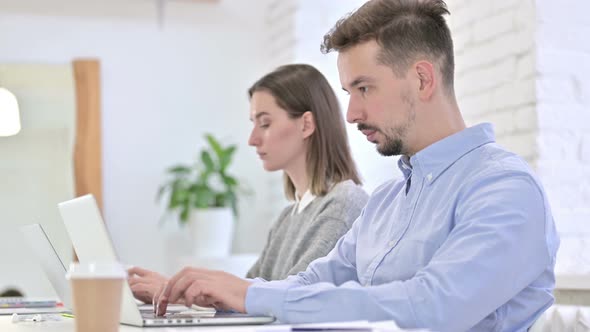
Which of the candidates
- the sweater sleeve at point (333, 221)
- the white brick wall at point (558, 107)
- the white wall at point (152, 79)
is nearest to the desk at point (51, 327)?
the sweater sleeve at point (333, 221)

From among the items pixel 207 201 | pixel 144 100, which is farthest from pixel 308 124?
pixel 144 100

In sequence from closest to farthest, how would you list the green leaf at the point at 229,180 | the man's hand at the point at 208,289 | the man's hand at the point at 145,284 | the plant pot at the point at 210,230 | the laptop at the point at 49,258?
the man's hand at the point at 208,289
the laptop at the point at 49,258
the man's hand at the point at 145,284
the plant pot at the point at 210,230
the green leaf at the point at 229,180

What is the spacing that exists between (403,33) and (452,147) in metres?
0.24

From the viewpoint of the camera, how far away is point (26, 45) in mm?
4504

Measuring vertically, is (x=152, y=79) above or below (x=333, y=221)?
above

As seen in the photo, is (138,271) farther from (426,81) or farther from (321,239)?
(426,81)

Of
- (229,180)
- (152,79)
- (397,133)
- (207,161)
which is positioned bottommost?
(229,180)

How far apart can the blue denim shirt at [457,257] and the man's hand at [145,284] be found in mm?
528

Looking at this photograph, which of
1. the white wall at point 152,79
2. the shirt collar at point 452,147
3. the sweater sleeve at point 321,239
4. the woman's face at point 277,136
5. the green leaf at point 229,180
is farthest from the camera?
the white wall at point 152,79

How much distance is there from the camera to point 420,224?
4.74 ft

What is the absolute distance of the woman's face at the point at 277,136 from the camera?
7.85 feet

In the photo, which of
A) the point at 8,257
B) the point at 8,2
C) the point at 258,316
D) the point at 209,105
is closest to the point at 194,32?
the point at 209,105

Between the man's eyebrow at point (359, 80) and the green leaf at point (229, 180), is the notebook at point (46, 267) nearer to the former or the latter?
the man's eyebrow at point (359, 80)

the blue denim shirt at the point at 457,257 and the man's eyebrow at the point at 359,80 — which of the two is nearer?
the blue denim shirt at the point at 457,257
